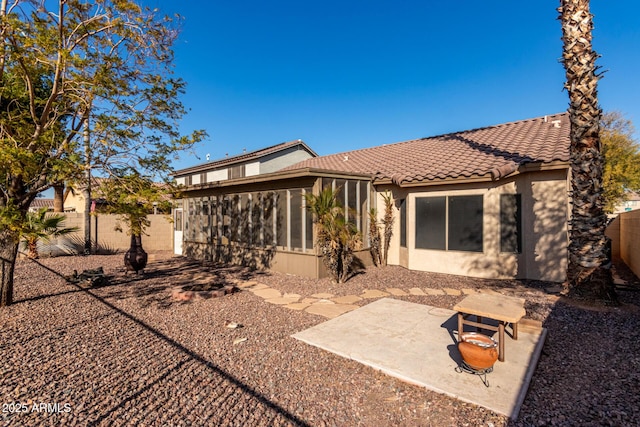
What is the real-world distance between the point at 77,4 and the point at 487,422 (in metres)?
8.93

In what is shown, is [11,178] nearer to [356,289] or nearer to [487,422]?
[356,289]

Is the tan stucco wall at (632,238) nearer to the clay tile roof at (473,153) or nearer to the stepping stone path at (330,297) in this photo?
the clay tile roof at (473,153)

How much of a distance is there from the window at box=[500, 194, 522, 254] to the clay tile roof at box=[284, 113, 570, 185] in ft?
3.05

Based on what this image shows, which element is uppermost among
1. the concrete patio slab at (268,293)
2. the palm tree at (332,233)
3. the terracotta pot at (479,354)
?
the palm tree at (332,233)

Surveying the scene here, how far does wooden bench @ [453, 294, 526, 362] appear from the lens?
359cm

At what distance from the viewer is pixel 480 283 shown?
7965mm

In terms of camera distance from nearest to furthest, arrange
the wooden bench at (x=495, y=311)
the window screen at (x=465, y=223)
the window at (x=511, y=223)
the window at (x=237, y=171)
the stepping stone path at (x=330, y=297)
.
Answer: the wooden bench at (x=495, y=311), the stepping stone path at (x=330, y=297), the window at (x=511, y=223), the window screen at (x=465, y=223), the window at (x=237, y=171)

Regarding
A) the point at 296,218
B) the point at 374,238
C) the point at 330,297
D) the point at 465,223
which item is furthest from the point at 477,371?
the point at 374,238

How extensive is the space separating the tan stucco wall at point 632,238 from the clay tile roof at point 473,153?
354cm

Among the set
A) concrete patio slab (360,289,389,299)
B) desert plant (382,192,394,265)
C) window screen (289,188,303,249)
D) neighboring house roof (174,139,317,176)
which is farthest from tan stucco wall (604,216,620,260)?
neighboring house roof (174,139,317,176)

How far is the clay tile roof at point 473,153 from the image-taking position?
844 cm

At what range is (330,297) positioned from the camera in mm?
6980

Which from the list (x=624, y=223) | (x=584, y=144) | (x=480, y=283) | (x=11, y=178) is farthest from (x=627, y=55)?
(x=11, y=178)

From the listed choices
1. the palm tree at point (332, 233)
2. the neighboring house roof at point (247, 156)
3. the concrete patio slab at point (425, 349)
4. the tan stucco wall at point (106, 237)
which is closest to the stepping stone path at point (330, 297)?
the concrete patio slab at point (425, 349)
